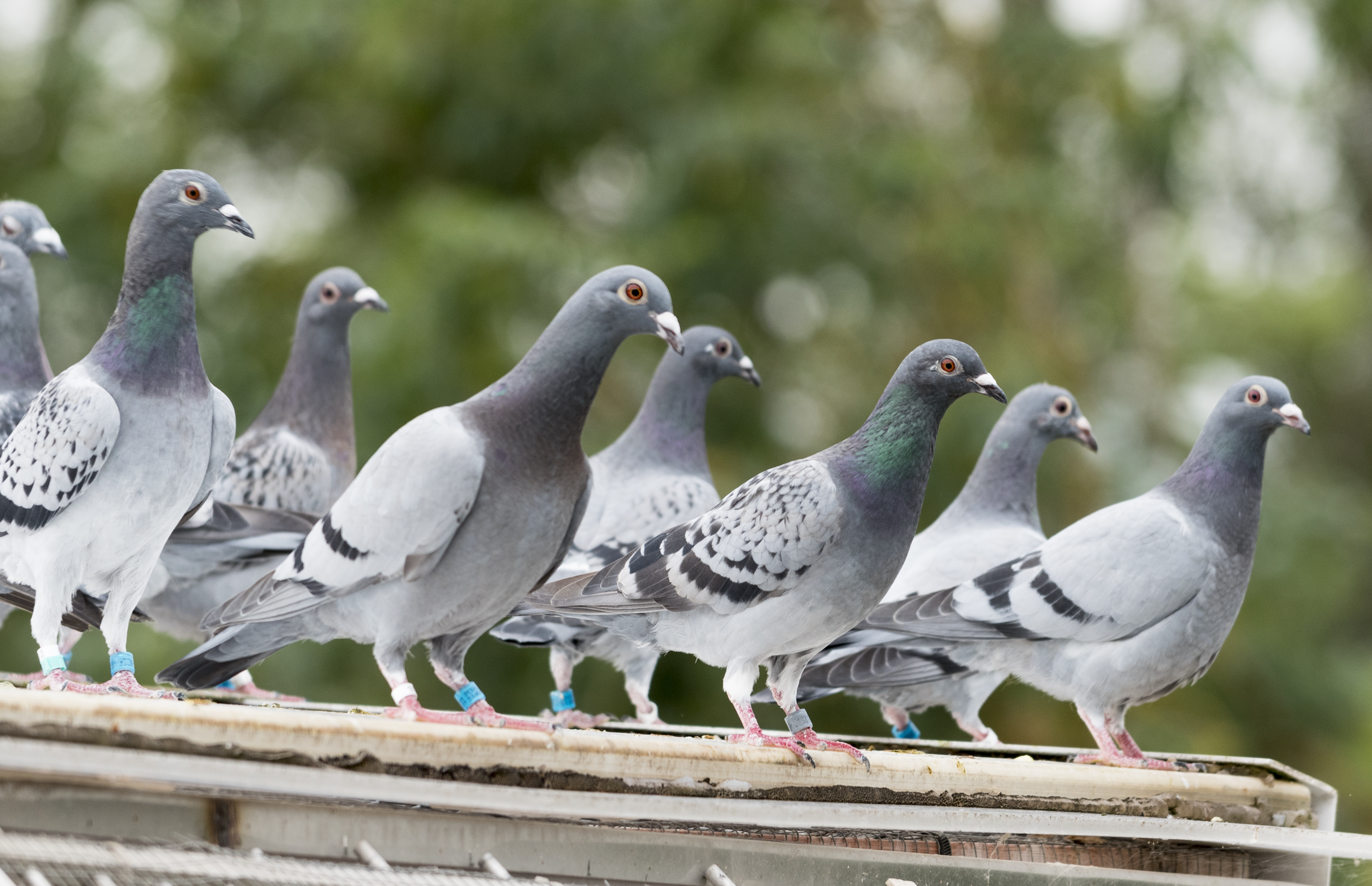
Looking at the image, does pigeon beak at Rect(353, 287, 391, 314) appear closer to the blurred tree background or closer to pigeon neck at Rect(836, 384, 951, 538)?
pigeon neck at Rect(836, 384, 951, 538)

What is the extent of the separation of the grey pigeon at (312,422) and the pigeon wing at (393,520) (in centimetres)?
153

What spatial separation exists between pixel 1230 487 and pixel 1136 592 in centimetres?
54

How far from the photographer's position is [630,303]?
3908mm

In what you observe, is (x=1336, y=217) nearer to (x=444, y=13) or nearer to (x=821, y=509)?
(x=444, y=13)

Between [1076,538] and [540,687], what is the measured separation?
233 inches

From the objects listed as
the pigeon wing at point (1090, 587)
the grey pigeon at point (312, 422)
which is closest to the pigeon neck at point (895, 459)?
the pigeon wing at point (1090, 587)

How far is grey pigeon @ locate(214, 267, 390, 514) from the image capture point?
5379 millimetres

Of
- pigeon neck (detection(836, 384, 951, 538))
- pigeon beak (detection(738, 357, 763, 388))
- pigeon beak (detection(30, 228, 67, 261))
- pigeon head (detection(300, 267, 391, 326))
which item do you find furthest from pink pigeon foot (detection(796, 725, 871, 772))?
pigeon beak (detection(30, 228, 67, 261))

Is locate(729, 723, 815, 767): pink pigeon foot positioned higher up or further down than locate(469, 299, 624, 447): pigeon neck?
further down

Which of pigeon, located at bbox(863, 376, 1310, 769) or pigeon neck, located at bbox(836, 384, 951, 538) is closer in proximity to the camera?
pigeon neck, located at bbox(836, 384, 951, 538)

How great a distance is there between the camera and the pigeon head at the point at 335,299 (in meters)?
5.51

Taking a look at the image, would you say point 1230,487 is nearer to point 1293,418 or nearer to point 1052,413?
point 1293,418

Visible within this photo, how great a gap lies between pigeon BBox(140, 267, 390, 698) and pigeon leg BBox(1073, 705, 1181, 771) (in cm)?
285

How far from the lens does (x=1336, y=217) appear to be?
16422mm
